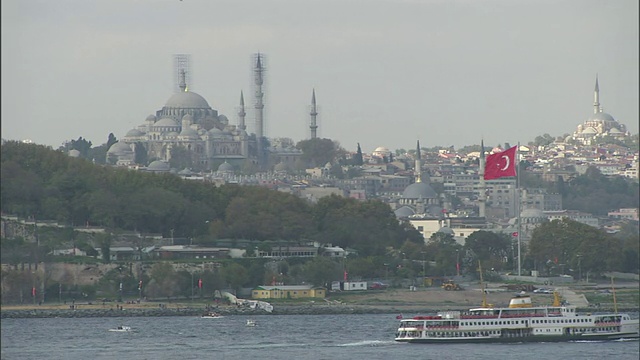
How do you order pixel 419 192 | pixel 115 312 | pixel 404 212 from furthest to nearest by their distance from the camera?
pixel 419 192 < pixel 404 212 < pixel 115 312

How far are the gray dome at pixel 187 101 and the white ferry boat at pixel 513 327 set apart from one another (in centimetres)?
11063

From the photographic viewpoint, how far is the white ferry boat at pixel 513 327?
61031mm

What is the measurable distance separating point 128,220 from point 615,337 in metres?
30.1

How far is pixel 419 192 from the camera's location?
14138 cm

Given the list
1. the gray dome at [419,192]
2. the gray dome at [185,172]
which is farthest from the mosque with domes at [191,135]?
the gray dome at [419,192]

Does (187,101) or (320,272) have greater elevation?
(187,101)

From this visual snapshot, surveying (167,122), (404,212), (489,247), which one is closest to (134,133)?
(167,122)

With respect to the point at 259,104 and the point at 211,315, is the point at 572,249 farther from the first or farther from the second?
the point at 259,104

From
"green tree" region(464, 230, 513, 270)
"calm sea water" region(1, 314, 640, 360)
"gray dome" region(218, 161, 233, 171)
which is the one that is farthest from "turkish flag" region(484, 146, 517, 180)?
"gray dome" region(218, 161, 233, 171)

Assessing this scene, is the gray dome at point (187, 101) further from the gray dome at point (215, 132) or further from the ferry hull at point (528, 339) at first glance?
the ferry hull at point (528, 339)

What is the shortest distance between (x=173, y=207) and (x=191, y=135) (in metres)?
75.7

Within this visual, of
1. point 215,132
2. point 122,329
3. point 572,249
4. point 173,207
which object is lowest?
point 122,329

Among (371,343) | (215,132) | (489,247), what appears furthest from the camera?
(215,132)

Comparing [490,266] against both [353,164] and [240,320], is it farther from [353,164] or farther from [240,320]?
[353,164]
